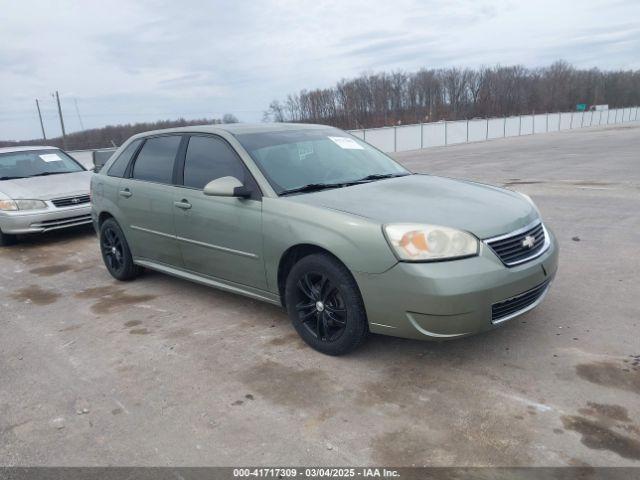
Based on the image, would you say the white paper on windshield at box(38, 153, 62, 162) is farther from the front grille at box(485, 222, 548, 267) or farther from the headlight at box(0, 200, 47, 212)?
the front grille at box(485, 222, 548, 267)

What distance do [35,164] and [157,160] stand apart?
522 cm

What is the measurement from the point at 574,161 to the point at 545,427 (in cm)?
1638

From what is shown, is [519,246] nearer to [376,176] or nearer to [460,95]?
[376,176]

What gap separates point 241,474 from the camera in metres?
2.47

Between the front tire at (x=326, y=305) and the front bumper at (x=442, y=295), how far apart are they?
0.11m

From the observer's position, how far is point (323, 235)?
11.2ft

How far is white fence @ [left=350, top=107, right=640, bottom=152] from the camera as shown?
3231 centimetres

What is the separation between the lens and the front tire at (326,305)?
3.35 m

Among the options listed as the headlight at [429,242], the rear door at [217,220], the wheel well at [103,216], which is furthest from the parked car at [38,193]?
the headlight at [429,242]

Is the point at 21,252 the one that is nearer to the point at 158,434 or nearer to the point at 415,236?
the point at 158,434

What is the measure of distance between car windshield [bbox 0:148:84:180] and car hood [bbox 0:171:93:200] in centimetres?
25

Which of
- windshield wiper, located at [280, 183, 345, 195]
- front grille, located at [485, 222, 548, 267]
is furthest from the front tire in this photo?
front grille, located at [485, 222, 548, 267]

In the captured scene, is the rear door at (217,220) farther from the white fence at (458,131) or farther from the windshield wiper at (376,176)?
the white fence at (458,131)

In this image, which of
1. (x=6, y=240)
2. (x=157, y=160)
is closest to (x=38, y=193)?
(x=6, y=240)
